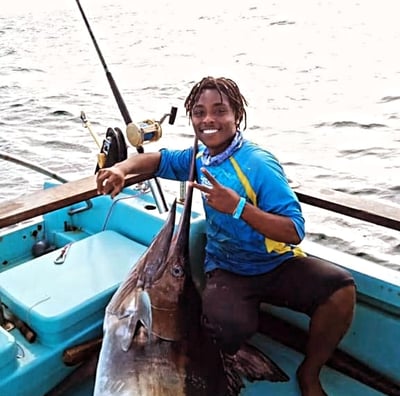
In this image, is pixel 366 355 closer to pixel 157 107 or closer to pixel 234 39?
pixel 157 107

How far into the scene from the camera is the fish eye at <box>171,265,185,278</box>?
2.46m

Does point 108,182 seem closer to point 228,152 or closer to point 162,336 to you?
point 228,152

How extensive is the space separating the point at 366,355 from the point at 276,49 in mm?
13578

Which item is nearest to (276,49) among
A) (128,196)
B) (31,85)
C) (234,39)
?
(234,39)

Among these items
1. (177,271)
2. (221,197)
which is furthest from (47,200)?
(221,197)

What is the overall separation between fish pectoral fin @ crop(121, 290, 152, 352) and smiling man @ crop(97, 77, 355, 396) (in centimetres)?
25

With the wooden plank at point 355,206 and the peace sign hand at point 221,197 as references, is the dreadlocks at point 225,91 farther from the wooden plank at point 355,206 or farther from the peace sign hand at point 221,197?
the wooden plank at point 355,206

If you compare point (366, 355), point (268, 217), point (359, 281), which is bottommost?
point (366, 355)

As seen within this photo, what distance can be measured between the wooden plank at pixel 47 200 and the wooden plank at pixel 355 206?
83 cm

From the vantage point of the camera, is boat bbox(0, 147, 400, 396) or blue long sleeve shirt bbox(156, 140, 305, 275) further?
boat bbox(0, 147, 400, 396)

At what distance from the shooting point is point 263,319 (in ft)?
9.73

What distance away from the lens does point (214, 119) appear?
2566 mm

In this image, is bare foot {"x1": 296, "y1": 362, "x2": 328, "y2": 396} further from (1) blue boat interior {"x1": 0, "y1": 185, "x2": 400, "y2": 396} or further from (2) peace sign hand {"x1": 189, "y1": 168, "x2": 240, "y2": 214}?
(2) peace sign hand {"x1": 189, "y1": 168, "x2": 240, "y2": 214}

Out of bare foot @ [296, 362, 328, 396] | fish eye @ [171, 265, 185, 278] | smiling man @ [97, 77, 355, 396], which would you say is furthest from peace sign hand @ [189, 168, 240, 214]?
bare foot @ [296, 362, 328, 396]
